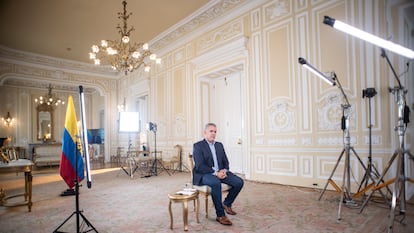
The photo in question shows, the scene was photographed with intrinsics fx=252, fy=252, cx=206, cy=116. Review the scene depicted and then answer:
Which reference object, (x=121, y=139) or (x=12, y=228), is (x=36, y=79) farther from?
(x=12, y=228)

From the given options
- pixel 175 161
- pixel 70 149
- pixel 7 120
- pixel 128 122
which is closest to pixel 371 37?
pixel 70 149

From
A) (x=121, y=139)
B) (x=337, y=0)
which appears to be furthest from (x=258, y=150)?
(x=121, y=139)

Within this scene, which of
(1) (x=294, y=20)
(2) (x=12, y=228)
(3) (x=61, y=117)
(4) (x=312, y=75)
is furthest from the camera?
(3) (x=61, y=117)

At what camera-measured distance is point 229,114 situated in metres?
7.28

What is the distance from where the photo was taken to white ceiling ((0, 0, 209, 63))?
6.61 meters

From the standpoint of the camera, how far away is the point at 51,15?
715 centimetres

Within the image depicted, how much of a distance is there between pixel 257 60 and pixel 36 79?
971 centimetres

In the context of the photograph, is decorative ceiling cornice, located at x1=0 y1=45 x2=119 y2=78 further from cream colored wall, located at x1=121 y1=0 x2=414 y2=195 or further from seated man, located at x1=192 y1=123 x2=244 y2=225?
seated man, located at x1=192 y1=123 x2=244 y2=225

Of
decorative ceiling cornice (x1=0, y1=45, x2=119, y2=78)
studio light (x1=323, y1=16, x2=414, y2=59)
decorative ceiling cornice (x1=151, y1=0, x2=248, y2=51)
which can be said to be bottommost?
studio light (x1=323, y1=16, x2=414, y2=59)

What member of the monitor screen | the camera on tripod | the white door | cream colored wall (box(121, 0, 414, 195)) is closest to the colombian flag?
cream colored wall (box(121, 0, 414, 195))

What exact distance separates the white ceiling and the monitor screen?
2.71m

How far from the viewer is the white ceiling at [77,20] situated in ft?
21.7

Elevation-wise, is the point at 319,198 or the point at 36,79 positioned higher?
the point at 36,79

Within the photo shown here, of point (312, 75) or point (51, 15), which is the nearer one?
point (312, 75)
